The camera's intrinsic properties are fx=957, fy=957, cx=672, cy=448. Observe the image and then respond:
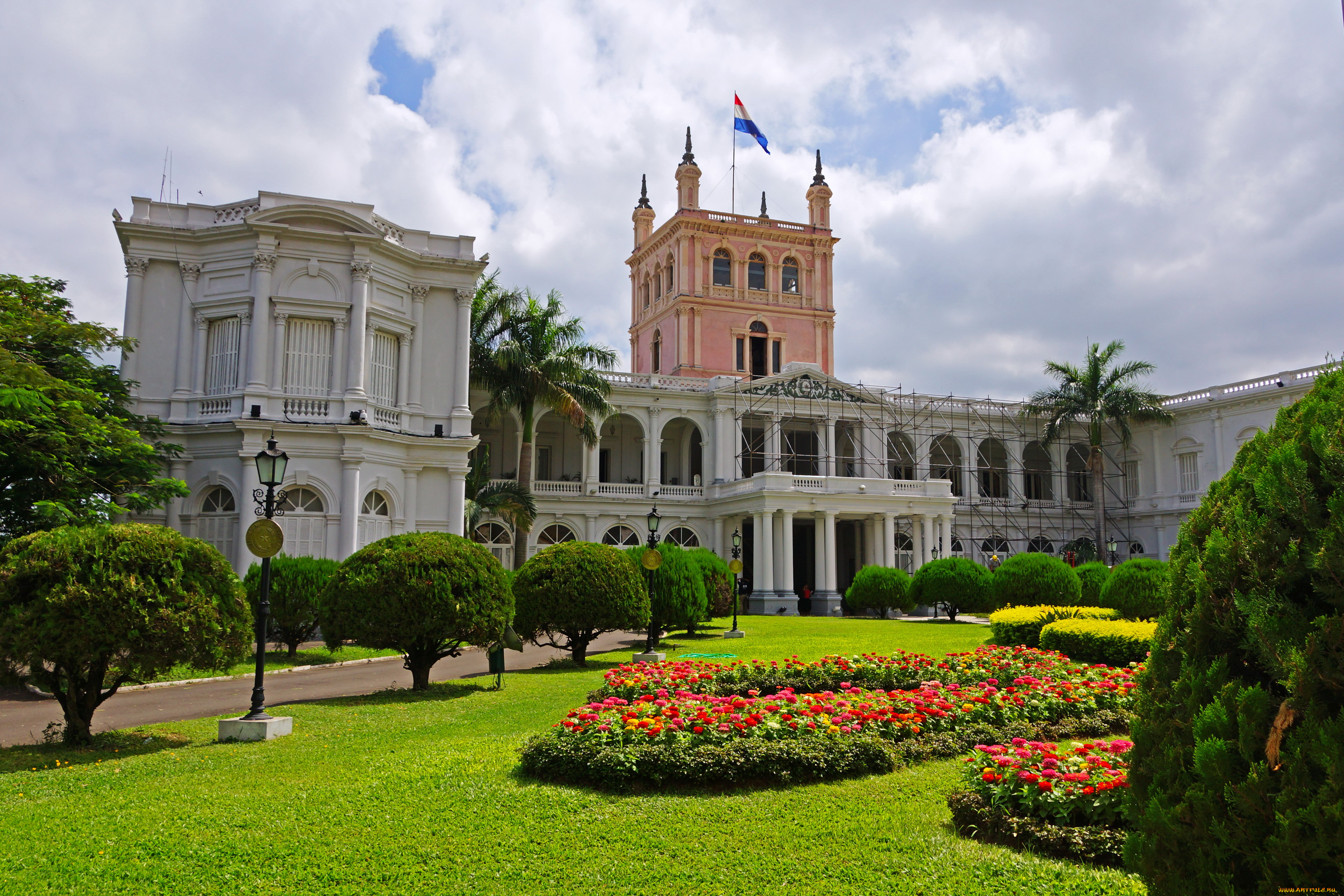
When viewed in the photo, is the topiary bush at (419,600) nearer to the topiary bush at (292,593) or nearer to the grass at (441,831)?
the grass at (441,831)

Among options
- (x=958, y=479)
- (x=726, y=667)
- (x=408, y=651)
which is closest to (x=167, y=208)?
(x=408, y=651)

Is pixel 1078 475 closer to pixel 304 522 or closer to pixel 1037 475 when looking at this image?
pixel 1037 475

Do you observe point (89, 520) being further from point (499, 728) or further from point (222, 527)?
point (499, 728)

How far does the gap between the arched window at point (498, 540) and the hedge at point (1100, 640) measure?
25.7 meters

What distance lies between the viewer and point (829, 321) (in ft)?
170

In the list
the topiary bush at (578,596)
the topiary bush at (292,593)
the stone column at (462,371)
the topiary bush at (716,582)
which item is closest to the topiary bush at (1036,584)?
the topiary bush at (716,582)

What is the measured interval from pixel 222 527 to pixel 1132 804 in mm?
25710

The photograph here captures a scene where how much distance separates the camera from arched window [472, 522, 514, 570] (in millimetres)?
38875

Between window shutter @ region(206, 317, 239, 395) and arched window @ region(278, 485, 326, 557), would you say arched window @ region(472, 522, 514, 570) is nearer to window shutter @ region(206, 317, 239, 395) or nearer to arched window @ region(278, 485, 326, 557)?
arched window @ region(278, 485, 326, 557)

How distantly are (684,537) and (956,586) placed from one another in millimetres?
13775

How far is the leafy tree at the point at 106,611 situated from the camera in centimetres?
906

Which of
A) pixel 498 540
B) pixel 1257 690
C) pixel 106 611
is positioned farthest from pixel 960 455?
pixel 1257 690

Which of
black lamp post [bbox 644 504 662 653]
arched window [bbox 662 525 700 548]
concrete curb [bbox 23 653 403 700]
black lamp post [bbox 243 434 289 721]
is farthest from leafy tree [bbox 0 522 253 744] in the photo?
arched window [bbox 662 525 700 548]

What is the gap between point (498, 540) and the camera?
39438mm
